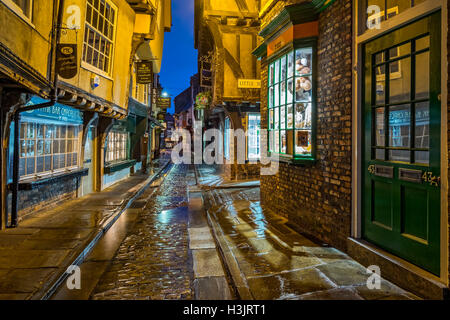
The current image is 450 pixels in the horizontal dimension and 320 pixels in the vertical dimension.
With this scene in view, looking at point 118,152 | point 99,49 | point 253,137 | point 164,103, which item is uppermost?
point 164,103

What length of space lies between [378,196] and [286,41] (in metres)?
4.02

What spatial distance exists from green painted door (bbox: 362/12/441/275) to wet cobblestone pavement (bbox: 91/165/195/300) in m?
2.89

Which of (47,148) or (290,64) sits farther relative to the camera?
(47,148)

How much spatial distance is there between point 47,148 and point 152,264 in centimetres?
571

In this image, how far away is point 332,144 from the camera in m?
5.10

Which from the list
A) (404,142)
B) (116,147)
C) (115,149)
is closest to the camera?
(404,142)

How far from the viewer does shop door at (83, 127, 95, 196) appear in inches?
421

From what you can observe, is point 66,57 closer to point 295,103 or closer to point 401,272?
point 295,103

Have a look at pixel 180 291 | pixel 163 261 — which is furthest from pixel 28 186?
pixel 180 291

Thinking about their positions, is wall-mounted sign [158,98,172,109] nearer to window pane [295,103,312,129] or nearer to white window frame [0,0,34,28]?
white window frame [0,0,34,28]

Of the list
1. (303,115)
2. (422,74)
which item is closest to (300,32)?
(303,115)

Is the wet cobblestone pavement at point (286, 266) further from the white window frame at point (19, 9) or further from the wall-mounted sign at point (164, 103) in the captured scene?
the wall-mounted sign at point (164, 103)

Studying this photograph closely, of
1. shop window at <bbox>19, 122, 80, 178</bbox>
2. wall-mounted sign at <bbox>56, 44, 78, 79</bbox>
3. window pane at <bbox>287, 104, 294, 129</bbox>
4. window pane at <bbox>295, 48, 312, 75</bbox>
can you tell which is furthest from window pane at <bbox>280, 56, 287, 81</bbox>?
shop window at <bbox>19, 122, 80, 178</bbox>
